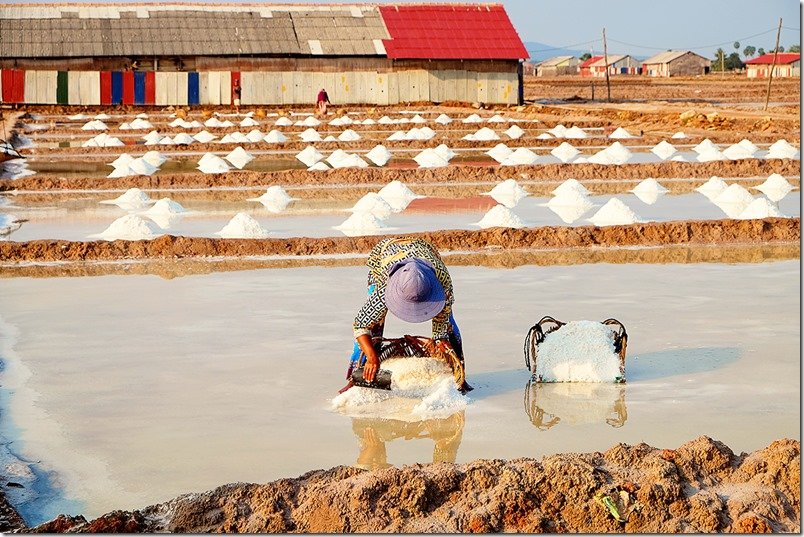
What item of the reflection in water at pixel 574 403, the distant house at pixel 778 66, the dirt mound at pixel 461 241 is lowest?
the reflection in water at pixel 574 403

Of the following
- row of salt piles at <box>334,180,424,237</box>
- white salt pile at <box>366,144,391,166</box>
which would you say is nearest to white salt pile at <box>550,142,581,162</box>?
white salt pile at <box>366,144,391,166</box>

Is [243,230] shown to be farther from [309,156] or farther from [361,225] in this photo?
[309,156]

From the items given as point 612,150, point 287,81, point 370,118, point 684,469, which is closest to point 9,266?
point 684,469

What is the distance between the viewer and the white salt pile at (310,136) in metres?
16.1

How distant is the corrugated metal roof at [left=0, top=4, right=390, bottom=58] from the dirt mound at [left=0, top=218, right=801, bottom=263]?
1567 cm

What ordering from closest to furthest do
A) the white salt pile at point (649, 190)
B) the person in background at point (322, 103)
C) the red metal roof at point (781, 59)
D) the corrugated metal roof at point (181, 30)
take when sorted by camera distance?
the white salt pile at point (649, 190), the person in background at point (322, 103), the corrugated metal roof at point (181, 30), the red metal roof at point (781, 59)

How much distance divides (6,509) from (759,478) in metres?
1.93

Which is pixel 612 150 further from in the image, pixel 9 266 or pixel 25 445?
pixel 25 445

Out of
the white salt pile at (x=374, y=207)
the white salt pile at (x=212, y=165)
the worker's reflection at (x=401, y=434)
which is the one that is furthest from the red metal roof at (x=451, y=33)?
the worker's reflection at (x=401, y=434)

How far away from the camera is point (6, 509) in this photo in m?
3.04

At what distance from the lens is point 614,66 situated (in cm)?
6925

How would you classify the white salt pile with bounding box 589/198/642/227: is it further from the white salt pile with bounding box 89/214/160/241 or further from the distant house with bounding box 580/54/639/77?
the distant house with bounding box 580/54/639/77

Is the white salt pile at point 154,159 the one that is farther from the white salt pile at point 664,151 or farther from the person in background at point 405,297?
the person in background at point 405,297

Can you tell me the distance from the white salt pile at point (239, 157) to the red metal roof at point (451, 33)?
29.9ft
